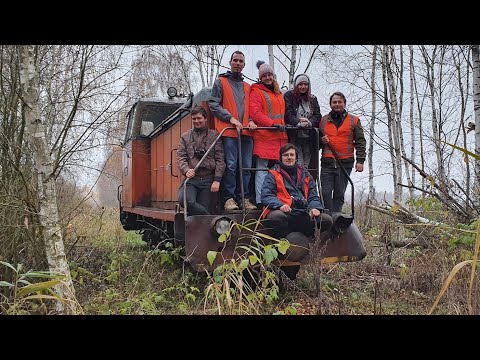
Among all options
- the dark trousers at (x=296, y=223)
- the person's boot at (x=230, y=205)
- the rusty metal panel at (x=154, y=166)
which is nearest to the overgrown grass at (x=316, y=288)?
the dark trousers at (x=296, y=223)

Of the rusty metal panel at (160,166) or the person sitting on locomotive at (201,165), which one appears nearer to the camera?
the person sitting on locomotive at (201,165)

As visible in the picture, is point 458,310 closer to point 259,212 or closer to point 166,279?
point 259,212

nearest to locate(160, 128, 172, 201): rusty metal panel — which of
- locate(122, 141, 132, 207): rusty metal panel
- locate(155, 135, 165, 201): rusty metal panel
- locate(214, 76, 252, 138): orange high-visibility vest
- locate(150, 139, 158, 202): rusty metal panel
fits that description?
locate(155, 135, 165, 201): rusty metal panel

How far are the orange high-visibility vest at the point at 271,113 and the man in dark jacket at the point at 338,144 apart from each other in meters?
0.64

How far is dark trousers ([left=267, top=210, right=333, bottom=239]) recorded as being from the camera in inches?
191

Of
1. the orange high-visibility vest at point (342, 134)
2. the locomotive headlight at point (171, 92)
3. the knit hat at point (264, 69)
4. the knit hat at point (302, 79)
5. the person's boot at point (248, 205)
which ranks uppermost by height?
the locomotive headlight at point (171, 92)

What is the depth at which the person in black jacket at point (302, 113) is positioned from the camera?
5.71 metres

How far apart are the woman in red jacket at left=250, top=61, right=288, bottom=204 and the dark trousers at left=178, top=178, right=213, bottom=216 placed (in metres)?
0.59

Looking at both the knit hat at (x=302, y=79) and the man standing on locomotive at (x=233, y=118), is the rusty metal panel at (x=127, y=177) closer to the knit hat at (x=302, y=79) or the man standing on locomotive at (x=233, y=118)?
the man standing on locomotive at (x=233, y=118)

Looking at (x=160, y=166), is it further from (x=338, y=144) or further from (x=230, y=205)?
(x=338, y=144)

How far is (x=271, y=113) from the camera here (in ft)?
17.9

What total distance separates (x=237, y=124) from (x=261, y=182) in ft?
2.40

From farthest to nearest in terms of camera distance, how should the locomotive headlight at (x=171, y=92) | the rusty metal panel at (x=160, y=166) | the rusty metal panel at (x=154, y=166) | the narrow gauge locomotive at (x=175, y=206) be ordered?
the locomotive headlight at (x=171, y=92) → the rusty metal panel at (x=154, y=166) → the rusty metal panel at (x=160, y=166) → the narrow gauge locomotive at (x=175, y=206)

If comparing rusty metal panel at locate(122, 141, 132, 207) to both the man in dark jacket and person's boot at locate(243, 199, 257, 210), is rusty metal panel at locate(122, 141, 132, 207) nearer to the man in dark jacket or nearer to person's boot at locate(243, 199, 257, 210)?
person's boot at locate(243, 199, 257, 210)
